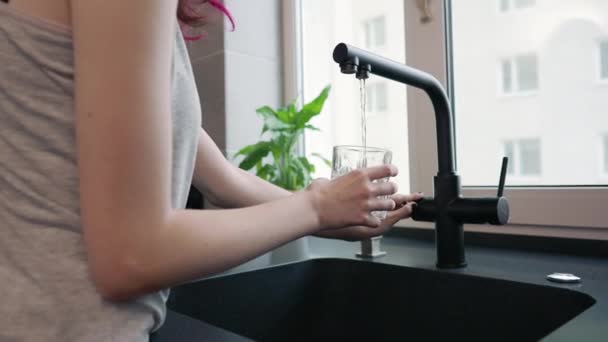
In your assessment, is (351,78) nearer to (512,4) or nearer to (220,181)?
(512,4)

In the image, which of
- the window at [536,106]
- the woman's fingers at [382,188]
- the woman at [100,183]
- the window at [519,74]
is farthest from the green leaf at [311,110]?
the woman at [100,183]

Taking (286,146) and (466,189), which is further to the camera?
(286,146)

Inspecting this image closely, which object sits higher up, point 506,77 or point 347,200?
point 506,77

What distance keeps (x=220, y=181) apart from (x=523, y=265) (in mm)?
518

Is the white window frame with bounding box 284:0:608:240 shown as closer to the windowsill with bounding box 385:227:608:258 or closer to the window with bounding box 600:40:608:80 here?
the windowsill with bounding box 385:227:608:258

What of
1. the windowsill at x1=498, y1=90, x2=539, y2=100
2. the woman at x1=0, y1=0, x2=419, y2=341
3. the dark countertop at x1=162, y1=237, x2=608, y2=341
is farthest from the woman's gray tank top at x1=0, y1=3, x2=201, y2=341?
the windowsill at x1=498, y1=90, x2=539, y2=100

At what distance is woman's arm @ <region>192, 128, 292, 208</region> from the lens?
2.41 ft

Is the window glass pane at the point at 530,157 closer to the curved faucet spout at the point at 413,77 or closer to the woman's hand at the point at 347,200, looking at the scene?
the curved faucet spout at the point at 413,77

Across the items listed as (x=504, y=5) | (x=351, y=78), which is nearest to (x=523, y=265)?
(x=504, y=5)

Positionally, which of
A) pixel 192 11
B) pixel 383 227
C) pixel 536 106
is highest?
pixel 192 11

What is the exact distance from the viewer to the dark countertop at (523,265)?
49 centimetres

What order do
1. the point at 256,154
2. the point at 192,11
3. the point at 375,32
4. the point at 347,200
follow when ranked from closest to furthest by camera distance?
the point at 347,200
the point at 192,11
the point at 256,154
the point at 375,32

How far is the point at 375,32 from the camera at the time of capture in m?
1.36

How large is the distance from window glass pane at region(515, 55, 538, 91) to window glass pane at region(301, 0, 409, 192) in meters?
0.30
